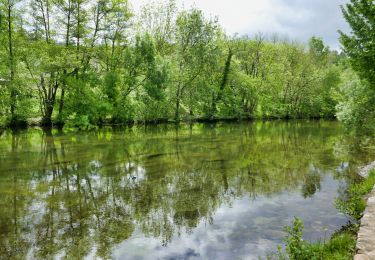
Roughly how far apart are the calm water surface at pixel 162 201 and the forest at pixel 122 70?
12.4m

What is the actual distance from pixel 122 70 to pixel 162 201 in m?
35.4

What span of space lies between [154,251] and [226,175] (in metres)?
7.74

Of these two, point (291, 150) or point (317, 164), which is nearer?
point (317, 164)

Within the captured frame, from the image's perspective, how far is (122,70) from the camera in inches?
1721

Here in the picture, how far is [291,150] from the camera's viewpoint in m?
22.3

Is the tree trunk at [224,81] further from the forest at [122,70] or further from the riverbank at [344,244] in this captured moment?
the riverbank at [344,244]

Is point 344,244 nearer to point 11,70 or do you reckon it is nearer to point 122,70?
point 11,70

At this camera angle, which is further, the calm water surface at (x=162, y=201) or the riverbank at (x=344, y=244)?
the calm water surface at (x=162, y=201)

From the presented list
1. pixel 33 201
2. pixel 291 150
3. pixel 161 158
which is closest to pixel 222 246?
pixel 33 201

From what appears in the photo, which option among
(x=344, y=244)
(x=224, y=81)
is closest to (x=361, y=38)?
(x=344, y=244)

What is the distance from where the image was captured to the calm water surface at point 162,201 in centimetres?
757

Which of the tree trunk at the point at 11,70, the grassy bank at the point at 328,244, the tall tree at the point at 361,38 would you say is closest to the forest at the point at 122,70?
the tree trunk at the point at 11,70

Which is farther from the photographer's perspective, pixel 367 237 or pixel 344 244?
pixel 344 244

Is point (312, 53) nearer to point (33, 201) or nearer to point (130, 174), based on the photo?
point (130, 174)
